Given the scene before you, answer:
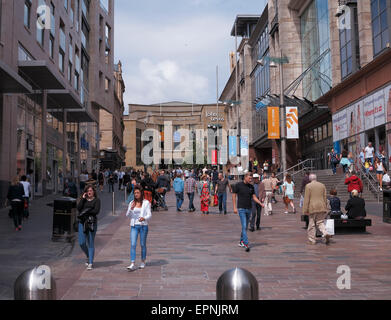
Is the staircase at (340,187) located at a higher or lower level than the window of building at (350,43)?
lower

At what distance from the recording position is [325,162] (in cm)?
3434

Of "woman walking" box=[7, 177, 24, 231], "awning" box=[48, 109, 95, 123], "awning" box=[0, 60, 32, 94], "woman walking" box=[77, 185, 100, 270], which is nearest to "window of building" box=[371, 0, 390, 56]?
"awning" box=[0, 60, 32, 94]

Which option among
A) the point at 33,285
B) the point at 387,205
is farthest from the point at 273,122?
the point at 33,285

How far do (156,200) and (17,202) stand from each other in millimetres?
7921

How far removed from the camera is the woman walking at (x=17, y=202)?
12.5 m

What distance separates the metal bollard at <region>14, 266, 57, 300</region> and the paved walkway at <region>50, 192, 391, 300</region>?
232cm

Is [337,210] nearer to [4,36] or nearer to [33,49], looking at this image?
[4,36]

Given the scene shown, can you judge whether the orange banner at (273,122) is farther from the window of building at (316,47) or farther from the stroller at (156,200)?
the stroller at (156,200)

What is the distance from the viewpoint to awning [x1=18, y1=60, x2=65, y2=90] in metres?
21.3

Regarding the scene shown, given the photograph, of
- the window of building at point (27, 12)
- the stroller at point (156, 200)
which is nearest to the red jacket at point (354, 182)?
the stroller at point (156, 200)

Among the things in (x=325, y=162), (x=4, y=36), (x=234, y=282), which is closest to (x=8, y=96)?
(x=4, y=36)

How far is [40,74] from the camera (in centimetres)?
2277

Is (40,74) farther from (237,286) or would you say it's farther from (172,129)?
Result: (172,129)

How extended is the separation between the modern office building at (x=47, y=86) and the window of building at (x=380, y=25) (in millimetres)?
16907
